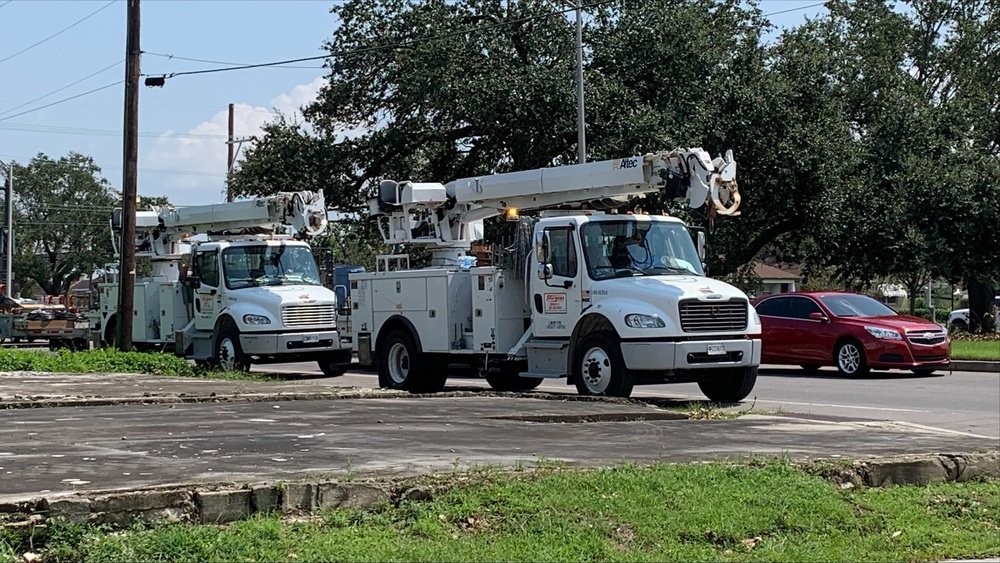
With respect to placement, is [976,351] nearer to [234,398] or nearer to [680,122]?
[680,122]

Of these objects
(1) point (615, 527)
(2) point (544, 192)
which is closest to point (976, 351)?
(2) point (544, 192)

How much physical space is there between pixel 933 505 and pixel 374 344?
12.4 meters

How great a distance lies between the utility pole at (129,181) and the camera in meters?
26.7

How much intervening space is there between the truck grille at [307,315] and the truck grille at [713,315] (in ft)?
31.5

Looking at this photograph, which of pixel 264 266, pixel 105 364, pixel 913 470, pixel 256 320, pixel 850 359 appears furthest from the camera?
pixel 264 266

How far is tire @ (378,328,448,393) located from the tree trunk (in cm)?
2806

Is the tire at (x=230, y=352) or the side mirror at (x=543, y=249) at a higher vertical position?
the side mirror at (x=543, y=249)

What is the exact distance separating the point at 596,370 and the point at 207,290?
11.1m

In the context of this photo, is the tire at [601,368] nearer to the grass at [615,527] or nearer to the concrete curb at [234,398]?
the concrete curb at [234,398]

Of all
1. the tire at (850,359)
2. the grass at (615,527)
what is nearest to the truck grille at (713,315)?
the grass at (615,527)

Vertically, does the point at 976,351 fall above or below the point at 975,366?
above

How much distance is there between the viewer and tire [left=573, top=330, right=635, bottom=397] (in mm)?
15781

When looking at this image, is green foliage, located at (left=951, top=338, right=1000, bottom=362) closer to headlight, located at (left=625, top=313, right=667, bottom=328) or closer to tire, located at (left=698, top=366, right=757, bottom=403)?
tire, located at (left=698, top=366, right=757, bottom=403)

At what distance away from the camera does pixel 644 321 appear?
15594 millimetres
